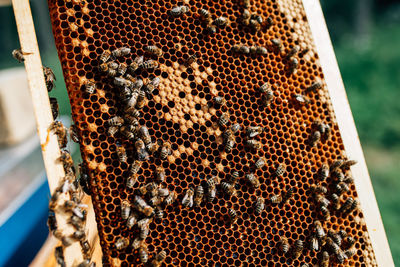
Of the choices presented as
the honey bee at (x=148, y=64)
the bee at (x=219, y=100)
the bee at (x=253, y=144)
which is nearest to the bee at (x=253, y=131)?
the bee at (x=253, y=144)

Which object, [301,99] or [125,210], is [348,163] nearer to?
[301,99]

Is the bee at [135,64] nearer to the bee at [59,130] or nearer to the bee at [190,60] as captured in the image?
the bee at [190,60]

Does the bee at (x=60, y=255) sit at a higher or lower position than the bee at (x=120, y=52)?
lower

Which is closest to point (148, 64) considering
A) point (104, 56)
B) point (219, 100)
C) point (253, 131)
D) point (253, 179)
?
point (104, 56)

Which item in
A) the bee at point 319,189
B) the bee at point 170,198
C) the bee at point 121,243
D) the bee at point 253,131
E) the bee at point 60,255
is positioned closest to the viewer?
the bee at point 60,255

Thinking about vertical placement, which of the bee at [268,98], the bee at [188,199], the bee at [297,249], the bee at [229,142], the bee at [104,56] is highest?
the bee at [104,56]

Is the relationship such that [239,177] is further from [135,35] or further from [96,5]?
[96,5]

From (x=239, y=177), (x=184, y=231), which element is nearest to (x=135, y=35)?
(x=239, y=177)
